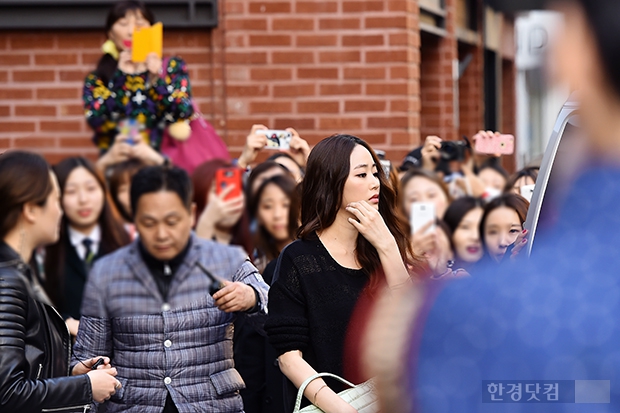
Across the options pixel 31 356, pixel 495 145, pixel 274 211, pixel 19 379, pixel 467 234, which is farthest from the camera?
pixel 467 234

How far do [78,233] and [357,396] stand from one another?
2985mm

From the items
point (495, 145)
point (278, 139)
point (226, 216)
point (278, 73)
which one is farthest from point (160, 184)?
point (278, 73)

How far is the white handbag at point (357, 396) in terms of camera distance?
3.07m

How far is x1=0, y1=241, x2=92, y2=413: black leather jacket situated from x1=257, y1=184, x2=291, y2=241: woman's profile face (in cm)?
200

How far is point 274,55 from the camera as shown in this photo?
22.6ft

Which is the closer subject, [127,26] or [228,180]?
[228,180]

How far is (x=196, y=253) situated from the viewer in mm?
4613

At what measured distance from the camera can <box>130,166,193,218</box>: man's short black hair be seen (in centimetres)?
479

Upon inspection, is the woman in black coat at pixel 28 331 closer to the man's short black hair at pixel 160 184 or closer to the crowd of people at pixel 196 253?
the crowd of people at pixel 196 253

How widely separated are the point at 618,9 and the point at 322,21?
5.77 metres

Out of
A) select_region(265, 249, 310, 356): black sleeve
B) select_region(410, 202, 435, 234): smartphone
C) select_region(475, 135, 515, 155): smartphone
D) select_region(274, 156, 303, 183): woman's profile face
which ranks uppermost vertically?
select_region(475, 135, 515, 155): smartphone

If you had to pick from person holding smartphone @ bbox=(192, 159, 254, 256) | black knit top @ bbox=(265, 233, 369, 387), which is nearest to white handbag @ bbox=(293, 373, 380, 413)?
black knit top @ bbox=(265, 233, 369, 387)

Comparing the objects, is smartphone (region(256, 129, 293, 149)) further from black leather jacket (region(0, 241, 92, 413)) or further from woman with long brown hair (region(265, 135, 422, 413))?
black leather jacket (region(0, 241, 92, 413))

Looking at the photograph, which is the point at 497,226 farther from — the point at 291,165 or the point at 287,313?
the point at 287,313
